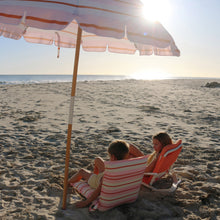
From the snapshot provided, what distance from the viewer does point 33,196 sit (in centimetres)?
310

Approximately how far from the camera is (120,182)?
2707 millimetres

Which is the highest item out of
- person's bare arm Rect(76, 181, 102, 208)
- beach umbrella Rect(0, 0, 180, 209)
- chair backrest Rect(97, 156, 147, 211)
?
beach umbrella Rect(0, 0, 180, 209)

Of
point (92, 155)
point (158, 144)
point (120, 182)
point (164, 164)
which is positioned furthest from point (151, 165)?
point (92, 155)

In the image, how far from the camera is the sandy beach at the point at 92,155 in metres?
2.84

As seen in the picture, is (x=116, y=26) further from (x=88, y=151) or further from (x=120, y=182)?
(x=88, y=151)

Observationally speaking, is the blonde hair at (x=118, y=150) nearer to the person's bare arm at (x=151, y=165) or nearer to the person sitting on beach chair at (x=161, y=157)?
the person sitting on beach chair at (x=161, y=157)

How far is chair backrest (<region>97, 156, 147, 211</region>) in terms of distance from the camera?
102 inches

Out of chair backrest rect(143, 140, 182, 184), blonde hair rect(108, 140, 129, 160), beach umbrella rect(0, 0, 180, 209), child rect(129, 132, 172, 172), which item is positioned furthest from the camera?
child rect(129, 132, 172, 172)

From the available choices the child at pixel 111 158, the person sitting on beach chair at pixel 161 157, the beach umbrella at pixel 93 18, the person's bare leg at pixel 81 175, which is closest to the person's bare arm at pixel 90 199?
the child at pixel 111 158

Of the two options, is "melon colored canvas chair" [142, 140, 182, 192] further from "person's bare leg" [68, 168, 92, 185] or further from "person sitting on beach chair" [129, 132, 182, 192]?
"person's bare leg" [68, 168, 92, 185]

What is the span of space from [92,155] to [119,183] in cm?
198

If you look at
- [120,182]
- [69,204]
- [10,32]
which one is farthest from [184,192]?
[10,32]

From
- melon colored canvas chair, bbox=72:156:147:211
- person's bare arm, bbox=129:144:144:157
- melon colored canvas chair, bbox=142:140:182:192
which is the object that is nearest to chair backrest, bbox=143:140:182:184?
melon colored canvas chair, bbox=142:140:182:192

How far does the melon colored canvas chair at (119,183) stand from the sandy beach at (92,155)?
0.11 metres
